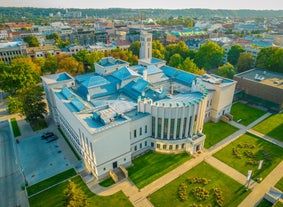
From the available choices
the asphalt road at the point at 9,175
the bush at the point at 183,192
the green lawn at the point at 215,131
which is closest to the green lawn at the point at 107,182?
the bush at the point at 183,192

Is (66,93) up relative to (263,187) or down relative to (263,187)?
up

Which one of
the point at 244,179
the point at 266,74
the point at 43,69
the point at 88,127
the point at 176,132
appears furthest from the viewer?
the point at 43,69

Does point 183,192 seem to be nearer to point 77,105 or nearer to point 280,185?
point 280,185

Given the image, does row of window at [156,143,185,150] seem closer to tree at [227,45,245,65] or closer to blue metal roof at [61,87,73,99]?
blue metal roof at [61,87,73,99]

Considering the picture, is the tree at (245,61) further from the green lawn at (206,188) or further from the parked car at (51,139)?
the parked car at (51,139)

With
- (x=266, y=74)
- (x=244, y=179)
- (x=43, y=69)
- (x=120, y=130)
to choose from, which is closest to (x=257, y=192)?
(x=244, y=179)

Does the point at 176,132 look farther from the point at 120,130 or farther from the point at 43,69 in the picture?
the point at 43,69

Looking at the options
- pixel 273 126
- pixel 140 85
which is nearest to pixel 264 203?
pixel 273 126

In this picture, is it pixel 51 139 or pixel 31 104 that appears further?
pixel 31 104
